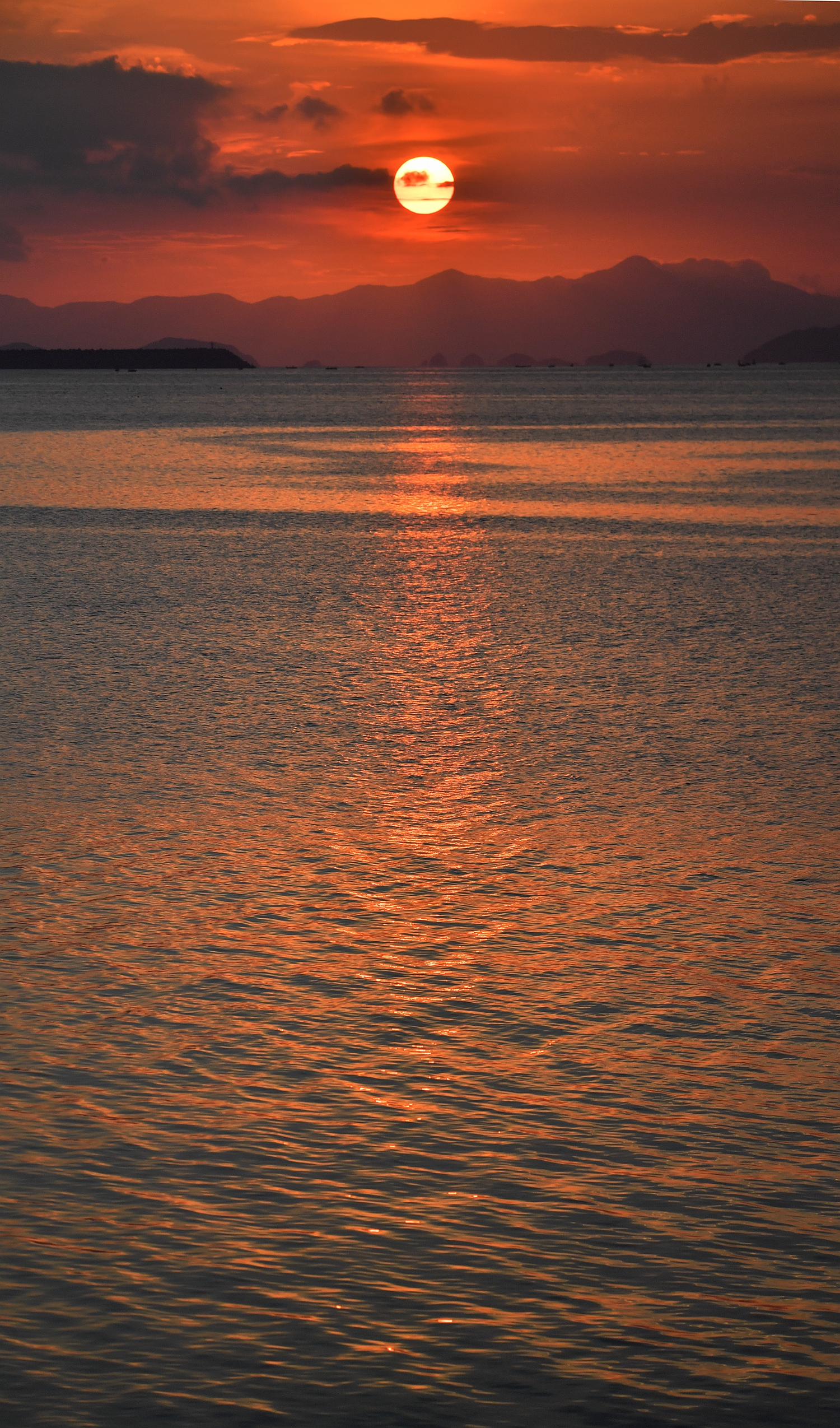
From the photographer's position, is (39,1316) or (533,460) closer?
(39,1316)

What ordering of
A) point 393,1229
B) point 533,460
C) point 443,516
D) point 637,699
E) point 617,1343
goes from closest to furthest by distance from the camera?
1. point 617,1343
2. point 393,1229
3. point 637,699
4. point 443,516
5. point 533,460

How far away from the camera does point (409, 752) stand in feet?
50.9

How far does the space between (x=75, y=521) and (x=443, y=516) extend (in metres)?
10.3

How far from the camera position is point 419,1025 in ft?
29.5

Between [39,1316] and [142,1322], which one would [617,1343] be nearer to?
[142,1322]

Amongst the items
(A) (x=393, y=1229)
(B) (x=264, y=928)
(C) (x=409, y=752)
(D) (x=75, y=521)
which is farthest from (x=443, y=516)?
(A) (x=393, y=1229)

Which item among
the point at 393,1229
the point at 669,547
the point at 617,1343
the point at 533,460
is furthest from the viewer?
the point at 533,460

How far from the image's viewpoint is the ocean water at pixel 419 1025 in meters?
5.97

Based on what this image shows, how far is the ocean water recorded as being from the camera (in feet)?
19.6

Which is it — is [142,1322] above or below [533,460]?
below

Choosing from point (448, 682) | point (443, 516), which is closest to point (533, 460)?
point (443, 516)

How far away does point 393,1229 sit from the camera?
6785 mm

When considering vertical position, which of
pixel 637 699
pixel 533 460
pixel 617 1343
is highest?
pixel 533 460

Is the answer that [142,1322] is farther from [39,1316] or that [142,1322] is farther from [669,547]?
[669,547]
